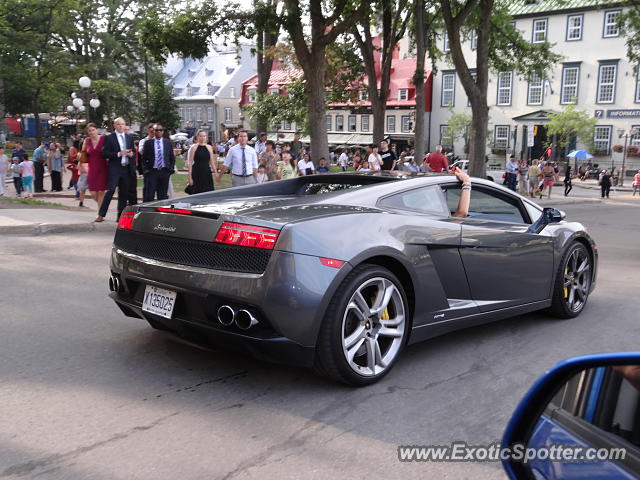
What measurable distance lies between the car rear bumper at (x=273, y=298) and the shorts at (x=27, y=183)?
1788 centimetres

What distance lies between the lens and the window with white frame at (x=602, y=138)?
164ft

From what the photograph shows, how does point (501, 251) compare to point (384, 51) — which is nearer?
point (501, 251)

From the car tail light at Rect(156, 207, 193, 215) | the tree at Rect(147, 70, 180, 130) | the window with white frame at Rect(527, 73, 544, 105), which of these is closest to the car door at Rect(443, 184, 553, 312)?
the car tail light at Rect(156, 207, 193, 215)

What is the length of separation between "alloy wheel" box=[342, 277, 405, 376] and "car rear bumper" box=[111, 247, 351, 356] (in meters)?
0.25

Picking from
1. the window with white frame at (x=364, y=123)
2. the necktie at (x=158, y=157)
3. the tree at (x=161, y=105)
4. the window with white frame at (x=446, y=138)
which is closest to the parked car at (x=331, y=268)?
the necktie at (x=158, y=157)

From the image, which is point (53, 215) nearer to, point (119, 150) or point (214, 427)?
point (119, 150)

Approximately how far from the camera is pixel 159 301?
425cm

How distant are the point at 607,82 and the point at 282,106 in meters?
31.9

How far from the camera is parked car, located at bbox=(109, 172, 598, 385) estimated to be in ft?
12.6

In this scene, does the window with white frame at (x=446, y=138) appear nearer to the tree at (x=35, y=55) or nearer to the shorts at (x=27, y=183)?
the tree at (x=35, y=55)

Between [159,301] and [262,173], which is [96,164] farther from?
[159,301]

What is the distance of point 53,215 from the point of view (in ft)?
40.3

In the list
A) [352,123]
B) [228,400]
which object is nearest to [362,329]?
[228,400]

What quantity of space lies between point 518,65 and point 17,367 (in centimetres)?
2524
